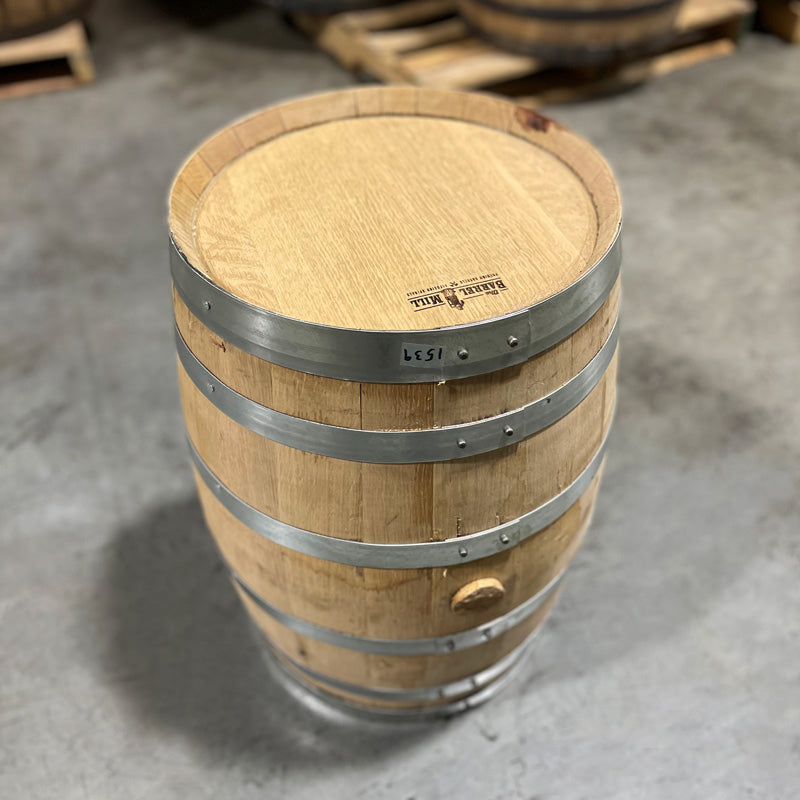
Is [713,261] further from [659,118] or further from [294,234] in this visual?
[294,234]

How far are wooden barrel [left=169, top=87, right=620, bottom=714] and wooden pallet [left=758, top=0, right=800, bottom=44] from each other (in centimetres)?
417

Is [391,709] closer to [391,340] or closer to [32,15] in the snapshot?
[391,340]

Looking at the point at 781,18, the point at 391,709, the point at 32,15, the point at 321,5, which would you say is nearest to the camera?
the point at 391,709

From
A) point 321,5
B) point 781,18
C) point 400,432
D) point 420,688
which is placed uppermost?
point 400,432

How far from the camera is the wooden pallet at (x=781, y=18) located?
539cm

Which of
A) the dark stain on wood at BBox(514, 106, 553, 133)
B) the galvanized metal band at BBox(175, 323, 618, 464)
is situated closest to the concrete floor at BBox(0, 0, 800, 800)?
the galvanized metal band at BBox(175, 323, 618, 464)

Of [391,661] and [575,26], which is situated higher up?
[575,26]

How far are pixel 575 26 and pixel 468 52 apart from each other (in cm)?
60

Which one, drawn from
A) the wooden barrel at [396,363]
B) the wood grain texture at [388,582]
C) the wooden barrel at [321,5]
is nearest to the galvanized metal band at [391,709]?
the wooden barrel at [396,363]

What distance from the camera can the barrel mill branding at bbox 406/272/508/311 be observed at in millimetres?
1660

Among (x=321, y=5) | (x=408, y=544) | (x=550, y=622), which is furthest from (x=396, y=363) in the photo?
(x=321, y=5)

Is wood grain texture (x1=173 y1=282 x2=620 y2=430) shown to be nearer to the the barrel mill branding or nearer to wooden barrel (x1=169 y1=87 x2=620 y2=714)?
wooden barrel (x1=169 y1=87 x2=620 y2=714)

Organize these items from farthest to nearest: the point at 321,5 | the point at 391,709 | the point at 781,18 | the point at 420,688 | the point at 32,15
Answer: the point at 781,18, the point at 321,5, the point at 32,15, the point at 391,709, the point at 420,688

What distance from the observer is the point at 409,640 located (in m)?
2.03
